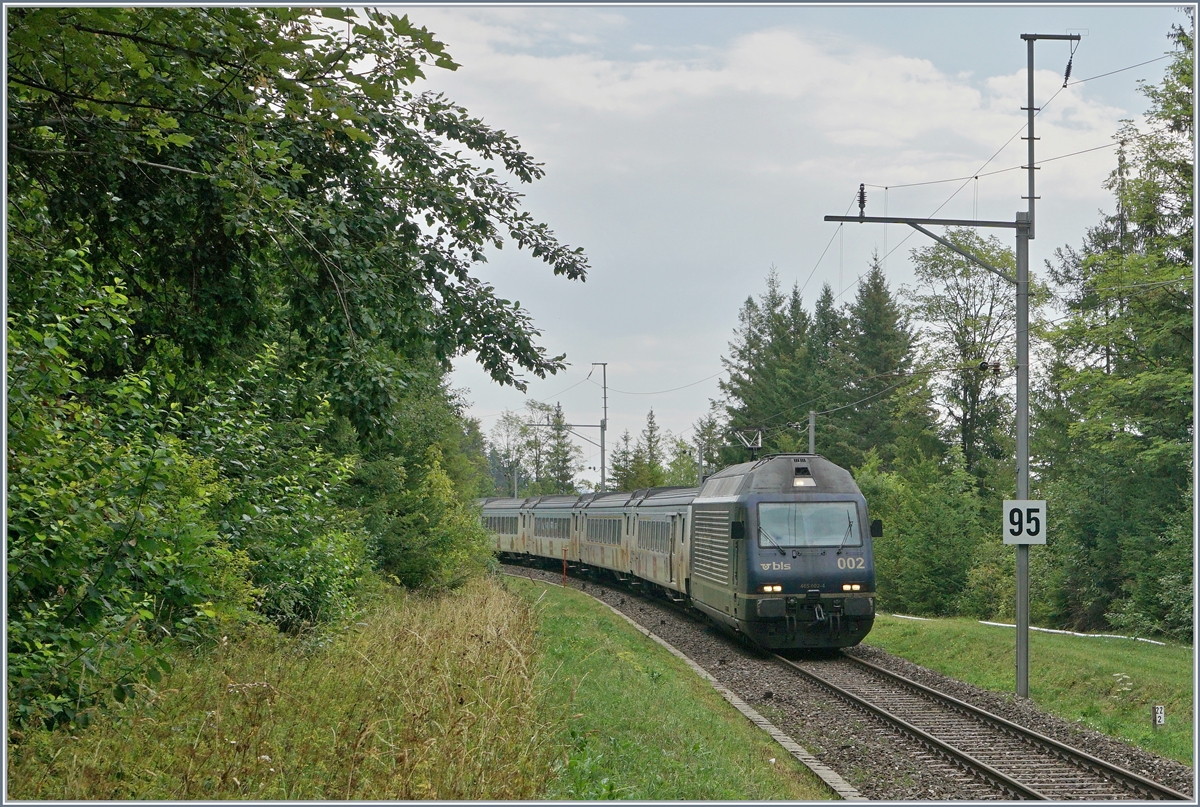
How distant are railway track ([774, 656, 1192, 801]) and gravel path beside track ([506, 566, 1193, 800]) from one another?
183mm

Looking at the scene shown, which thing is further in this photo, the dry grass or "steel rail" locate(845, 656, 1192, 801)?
"steel rail" locate(845, 656, 1192, 801)

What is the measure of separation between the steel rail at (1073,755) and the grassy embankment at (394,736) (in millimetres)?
2720

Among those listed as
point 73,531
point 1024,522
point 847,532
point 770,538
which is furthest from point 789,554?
point 73,531

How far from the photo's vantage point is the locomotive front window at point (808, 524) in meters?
16.8

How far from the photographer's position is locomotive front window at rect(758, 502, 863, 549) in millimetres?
16781

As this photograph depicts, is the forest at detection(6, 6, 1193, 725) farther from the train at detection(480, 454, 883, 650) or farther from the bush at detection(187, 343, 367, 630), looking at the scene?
the train at detection(480, 454, 883, 650)

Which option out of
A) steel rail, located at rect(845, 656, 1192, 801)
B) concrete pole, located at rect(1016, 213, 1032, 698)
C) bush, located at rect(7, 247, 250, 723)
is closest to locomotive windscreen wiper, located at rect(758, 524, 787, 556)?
steel rail, located at rect(845, 656, 1192, 801)

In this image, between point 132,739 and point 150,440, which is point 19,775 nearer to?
point 132,739

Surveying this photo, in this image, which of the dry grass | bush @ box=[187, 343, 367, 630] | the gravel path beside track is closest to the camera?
the dry grass

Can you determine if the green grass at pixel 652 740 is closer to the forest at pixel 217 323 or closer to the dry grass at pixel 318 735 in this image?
the dry grass at pixel 318 735

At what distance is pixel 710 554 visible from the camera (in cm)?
1923

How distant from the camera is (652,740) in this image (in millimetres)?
9539

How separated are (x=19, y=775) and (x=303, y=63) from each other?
14.4 feet

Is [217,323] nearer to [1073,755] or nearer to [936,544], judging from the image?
[1073,755]
